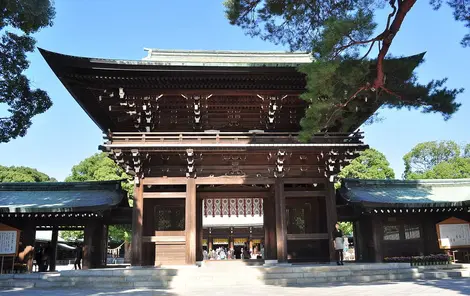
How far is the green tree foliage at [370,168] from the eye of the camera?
38.0 metres

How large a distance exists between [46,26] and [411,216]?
16.2m

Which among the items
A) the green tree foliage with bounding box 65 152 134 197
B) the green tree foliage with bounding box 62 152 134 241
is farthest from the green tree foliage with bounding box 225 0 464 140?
the green tree foliage with bounding box 65 152 134 197

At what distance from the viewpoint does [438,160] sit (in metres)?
50.5

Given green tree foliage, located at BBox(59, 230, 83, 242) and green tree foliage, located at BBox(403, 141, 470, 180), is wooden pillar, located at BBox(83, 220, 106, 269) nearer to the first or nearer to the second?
green tree foliage, located at BBox(59, 230, 83, 242)

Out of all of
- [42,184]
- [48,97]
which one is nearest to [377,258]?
[48,97]

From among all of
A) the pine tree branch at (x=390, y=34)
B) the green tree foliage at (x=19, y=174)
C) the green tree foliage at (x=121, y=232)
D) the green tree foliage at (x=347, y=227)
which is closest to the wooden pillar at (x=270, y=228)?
the pine tree branch at (x=390, y=34)

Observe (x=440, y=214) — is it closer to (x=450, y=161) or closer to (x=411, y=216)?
(x=411, y=216)

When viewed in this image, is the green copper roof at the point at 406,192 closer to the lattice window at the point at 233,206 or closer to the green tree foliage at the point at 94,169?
the lattice window at the point at 233,206

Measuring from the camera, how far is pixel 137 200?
1400 centimetres

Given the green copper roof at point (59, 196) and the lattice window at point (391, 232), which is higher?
the green copper roof at point (59, 196)

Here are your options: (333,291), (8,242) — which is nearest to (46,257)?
(8,242)

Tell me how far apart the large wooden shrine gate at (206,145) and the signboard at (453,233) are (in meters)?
5.15

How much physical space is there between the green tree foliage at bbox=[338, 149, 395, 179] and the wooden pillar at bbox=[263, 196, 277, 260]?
22.6 metres

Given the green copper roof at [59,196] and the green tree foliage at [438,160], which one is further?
the green tree foliage at [438,160]
